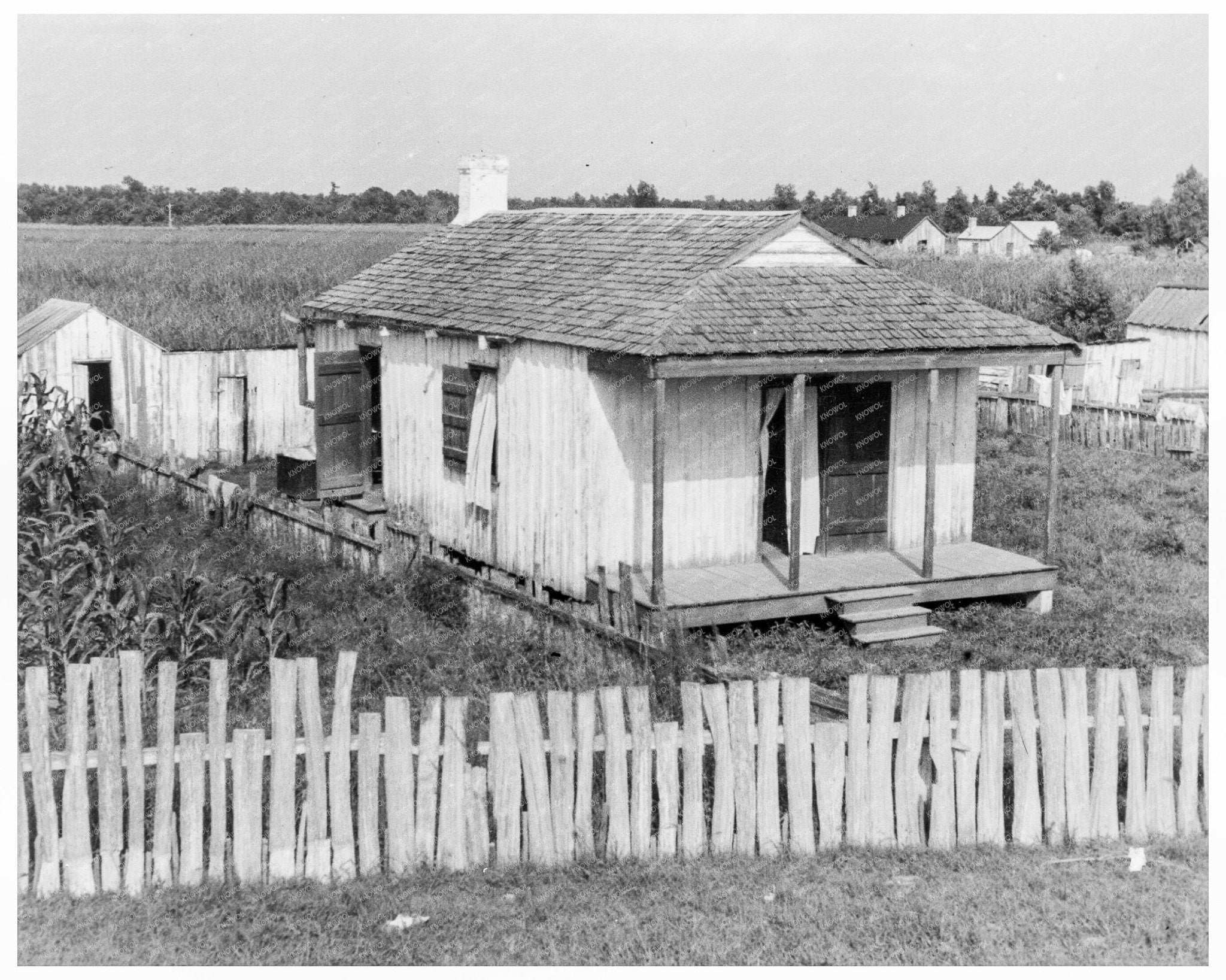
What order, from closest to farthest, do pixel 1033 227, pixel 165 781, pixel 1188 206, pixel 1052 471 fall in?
pixel 165 781
pixel 1052 471
pixel 1188 206
pixel 1033 227

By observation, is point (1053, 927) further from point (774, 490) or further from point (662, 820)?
point (774, 490)

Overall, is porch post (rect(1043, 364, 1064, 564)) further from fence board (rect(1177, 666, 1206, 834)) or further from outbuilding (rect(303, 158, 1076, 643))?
fence board (rect(1177, 666, 1206, 834))

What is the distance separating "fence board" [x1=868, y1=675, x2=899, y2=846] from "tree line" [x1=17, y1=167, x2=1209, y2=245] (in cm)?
3224

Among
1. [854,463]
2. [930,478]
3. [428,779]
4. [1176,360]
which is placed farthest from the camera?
[1176,360]

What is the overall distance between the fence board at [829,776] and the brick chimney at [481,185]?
13.8 meters

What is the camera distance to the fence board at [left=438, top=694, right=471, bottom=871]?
7727 millimetres

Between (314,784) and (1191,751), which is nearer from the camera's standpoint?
(314,784)

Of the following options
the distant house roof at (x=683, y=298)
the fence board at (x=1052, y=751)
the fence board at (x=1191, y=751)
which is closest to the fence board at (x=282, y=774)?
the fence board at (x=1052, y=751)

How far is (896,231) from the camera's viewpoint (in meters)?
84.9

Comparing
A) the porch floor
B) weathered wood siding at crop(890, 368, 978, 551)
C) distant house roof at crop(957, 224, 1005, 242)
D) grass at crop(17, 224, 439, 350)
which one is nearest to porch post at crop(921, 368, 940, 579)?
the porch floor

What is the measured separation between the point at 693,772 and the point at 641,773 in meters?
0.29

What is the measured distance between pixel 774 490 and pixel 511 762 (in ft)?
24.7

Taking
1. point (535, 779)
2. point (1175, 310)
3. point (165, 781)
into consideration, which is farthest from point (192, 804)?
point (1175, 310)

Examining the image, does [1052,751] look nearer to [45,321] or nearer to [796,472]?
[796,472]
